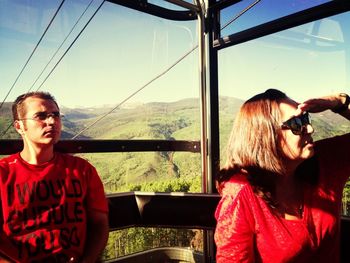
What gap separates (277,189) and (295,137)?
0.23 metres

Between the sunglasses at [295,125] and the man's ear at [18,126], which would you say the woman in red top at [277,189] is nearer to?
the sunglasses at [295,125]

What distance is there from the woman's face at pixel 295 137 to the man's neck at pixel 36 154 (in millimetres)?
1338

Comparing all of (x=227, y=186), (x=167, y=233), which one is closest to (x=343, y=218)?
(x=227, y=186)

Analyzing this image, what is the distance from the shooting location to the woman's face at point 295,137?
116cm

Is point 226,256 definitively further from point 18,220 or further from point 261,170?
point 18,220

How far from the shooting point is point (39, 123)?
180cm

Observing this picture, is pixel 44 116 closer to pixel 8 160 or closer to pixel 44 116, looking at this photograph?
pixel 44 116

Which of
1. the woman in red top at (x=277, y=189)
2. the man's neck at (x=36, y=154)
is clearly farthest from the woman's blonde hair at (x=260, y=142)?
the man's neck at (x=36, y=154)

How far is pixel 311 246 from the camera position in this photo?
109cm

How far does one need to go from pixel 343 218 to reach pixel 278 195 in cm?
95

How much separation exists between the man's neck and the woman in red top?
109cm

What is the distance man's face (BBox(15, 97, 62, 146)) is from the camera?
5.85ft

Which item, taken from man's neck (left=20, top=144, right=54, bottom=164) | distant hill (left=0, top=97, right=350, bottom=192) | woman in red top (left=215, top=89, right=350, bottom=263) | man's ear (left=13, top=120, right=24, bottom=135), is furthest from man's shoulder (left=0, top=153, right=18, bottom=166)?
distant hill (left=0, top=97, right=350, bottom=192)

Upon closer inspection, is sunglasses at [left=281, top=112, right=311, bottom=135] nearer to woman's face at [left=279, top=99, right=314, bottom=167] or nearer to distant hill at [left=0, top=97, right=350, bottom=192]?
woman's face at [left=279, top=99, right=314, bottom=167]
